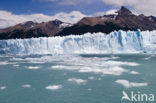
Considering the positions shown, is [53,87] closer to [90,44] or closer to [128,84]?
[128,84]

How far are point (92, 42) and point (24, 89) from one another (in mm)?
23638

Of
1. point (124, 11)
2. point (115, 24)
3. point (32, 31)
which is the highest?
point (124, 11)

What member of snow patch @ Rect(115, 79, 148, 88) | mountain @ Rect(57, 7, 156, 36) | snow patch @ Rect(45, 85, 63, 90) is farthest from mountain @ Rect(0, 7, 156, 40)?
snow patch @ Rect(45, 85, 63, 90)

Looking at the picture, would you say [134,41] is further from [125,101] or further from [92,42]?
[125,101]

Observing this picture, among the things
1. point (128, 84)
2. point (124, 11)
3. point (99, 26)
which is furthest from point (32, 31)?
point (128, 84)

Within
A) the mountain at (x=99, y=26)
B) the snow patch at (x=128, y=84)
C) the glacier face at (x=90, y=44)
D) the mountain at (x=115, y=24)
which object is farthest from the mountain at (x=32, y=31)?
the snow patch at (x=128, y=84)

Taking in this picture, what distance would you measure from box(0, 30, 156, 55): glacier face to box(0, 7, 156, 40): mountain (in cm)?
2149

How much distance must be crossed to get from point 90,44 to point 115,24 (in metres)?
26.2

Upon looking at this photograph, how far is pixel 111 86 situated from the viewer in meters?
10.4

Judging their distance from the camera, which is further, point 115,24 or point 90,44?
point 115,24

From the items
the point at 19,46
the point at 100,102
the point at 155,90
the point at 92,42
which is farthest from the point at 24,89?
the point at 19,46

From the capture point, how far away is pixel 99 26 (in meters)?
56.2

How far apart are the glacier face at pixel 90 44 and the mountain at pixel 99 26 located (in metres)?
21.5

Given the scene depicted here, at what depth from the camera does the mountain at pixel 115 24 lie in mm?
55688
